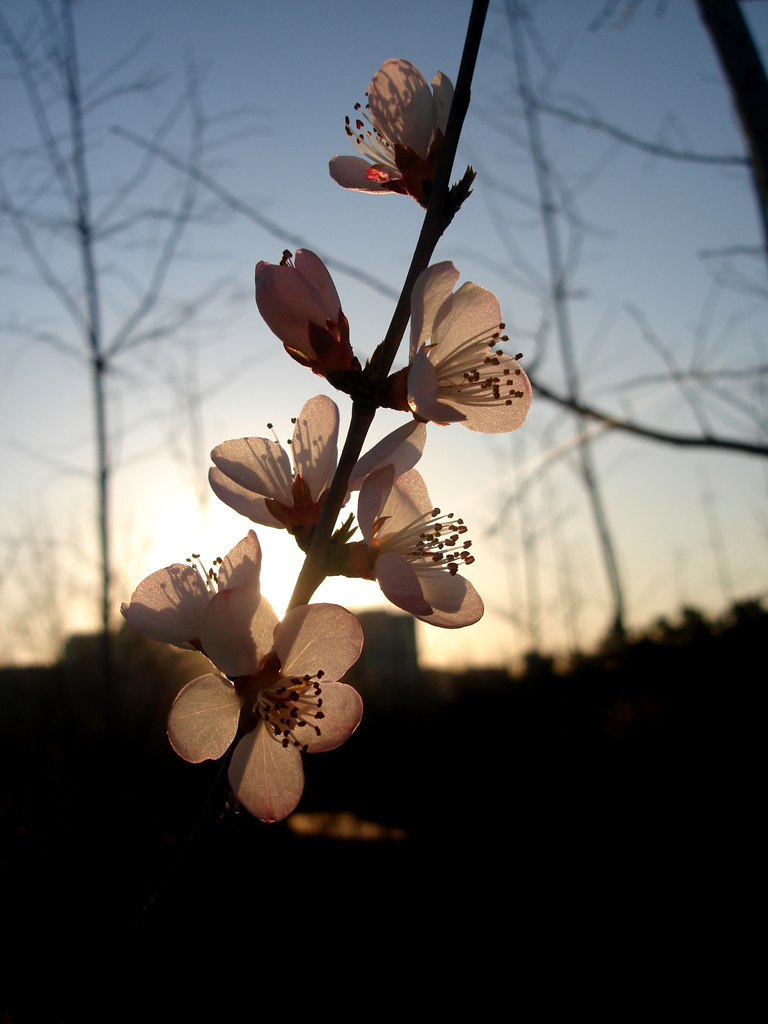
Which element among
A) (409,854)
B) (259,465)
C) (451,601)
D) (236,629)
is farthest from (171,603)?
(409,854)

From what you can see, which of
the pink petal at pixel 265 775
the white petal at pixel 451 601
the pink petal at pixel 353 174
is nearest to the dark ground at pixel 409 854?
the pink petal at pixel 265 775

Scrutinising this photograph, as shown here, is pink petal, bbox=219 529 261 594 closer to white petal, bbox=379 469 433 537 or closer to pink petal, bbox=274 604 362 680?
pink petal, bbox=274 604 362 680

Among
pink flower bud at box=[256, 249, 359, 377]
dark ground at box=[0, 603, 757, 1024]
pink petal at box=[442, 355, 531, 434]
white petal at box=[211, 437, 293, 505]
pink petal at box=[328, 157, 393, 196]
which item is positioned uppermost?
pink petal at box=[328, 157, 393, 196]

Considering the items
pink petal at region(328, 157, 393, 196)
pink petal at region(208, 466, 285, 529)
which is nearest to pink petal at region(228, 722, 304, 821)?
pink petal at region(208, 466, 285, 529)

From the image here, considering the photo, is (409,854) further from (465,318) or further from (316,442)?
(465,318)

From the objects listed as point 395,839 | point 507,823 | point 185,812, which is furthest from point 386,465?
point 507,823

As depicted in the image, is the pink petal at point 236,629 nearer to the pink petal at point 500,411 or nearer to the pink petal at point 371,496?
the pink petal at point 371,496

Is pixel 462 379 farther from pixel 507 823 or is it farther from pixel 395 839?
pixel 507 823

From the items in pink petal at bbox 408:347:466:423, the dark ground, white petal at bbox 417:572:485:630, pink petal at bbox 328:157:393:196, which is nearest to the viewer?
pink petal at bbox 408:347:466:423
